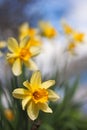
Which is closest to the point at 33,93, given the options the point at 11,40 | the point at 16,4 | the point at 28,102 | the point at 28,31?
the point at 28,102

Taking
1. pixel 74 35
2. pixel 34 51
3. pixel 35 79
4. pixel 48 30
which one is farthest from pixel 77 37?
pixel 35 79

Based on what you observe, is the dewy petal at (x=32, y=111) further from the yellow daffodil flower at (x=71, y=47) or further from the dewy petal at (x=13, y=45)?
the yellow daffodil flower at (x=71, y=47)

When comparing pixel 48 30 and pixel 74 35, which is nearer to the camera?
pixel 74 35

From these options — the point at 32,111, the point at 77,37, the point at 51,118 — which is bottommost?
the point at 51,118

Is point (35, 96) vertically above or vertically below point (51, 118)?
above

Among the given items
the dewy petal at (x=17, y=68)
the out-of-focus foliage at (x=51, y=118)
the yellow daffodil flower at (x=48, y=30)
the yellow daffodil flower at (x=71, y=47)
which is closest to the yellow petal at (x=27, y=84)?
the dewy petal at (x=17, y=68)

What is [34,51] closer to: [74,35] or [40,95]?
[40,95]

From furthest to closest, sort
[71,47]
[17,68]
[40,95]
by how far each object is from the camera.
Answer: [71,47], [17,68], [40,95]

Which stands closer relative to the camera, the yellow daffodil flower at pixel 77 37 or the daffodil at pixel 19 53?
the daffodil at pixel 19 53
